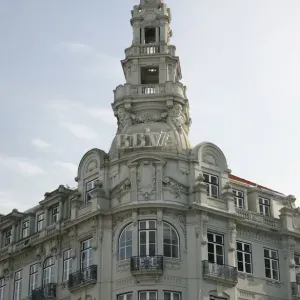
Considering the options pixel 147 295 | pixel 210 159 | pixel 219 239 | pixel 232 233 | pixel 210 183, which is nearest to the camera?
pixel 147 295

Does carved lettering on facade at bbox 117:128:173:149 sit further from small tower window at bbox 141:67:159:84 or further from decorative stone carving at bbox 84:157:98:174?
small tower window at bbox 141:67:159:84

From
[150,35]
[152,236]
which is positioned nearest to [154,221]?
[152,236]

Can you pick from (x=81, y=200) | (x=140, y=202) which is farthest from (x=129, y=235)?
(x=81, y=200)

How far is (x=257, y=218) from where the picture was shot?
57.0m

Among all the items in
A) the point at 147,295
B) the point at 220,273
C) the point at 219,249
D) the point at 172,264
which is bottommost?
the point at 147,295

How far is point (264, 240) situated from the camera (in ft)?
187

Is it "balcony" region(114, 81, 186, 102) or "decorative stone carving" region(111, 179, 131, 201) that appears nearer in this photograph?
"decorative stone carving" region(111, 179, 131, 201)

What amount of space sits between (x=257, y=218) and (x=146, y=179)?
8.71 meters

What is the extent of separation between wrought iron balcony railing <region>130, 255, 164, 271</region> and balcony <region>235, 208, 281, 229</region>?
23.6ft

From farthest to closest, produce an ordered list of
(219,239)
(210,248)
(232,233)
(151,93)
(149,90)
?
(149,90), (151,93), (232,233), (219,239), (210,248)

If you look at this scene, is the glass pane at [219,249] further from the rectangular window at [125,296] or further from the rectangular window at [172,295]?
the rectangular window at [125,296]

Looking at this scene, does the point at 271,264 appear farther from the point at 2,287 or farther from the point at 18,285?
the point at 2,287

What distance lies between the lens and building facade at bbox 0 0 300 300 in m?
51.7

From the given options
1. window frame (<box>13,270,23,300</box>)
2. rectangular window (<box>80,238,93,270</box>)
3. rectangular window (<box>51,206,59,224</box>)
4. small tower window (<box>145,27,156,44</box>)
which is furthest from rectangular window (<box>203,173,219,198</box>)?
window frame (<box>13,270,23,300</box>)
